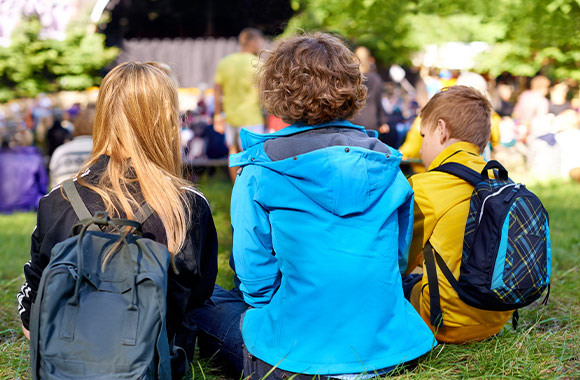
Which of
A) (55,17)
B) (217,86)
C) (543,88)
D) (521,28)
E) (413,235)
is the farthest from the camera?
(55,17)

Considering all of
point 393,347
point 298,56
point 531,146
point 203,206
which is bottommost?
point 531,146

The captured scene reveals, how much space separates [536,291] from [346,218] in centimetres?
90

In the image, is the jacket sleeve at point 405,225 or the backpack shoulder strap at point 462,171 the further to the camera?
the backpack shoulder strap at point 462,171

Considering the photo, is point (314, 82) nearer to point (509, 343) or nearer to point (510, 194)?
point (510, 194)

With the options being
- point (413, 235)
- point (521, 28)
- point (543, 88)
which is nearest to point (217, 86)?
point (413, 235)

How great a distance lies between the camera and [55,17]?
21.3 m

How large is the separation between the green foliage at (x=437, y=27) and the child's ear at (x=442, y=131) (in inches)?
563

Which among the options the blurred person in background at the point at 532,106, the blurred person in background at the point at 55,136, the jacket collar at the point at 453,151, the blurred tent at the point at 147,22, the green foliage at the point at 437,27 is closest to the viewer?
the jacket collar at the point at 453,151

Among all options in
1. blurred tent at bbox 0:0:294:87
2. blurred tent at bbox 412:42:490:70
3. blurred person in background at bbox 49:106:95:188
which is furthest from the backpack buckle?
blurred tent at bbox 0:0:294:87

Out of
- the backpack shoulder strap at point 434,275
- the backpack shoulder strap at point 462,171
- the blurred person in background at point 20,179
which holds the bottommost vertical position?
the blurred person in background at point 20,179

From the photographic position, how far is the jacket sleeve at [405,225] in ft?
8.23

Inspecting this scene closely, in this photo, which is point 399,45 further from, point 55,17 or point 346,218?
point 346,218

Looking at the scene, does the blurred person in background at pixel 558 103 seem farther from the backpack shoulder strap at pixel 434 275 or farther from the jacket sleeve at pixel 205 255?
the jacket sleeve at pixel 205 255

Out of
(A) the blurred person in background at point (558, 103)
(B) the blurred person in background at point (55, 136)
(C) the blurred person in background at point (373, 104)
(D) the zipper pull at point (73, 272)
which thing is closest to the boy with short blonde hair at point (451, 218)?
(D) the zipper pull at point (73, 272)
